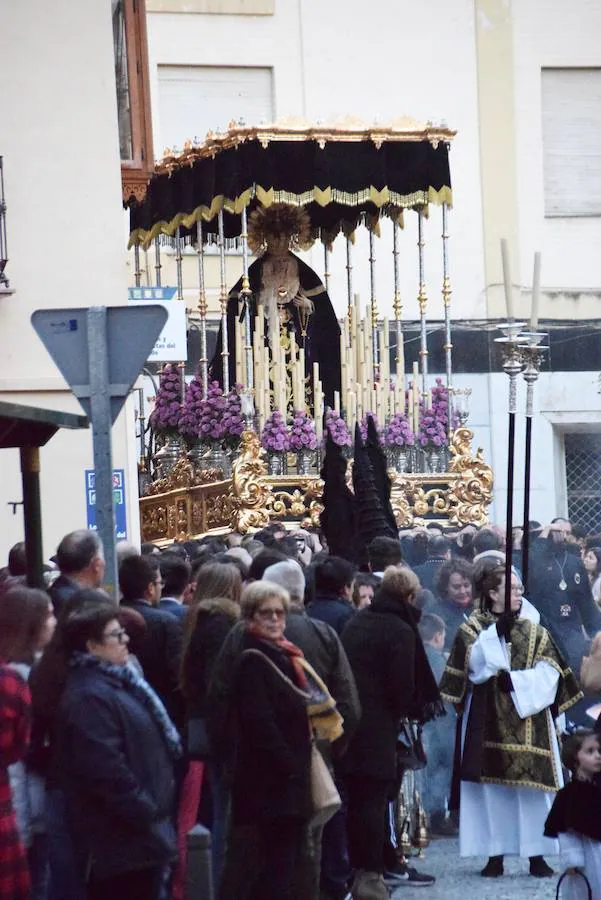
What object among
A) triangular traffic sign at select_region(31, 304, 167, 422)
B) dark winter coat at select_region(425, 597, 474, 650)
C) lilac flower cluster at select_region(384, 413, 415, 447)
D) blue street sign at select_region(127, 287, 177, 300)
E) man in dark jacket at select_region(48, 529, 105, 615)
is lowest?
dark winter coat at select_region(425, 597, 474, 650)

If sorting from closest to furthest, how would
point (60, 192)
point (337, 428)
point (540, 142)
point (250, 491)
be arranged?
point (60, 192) → point (250, 491) → point (337, 428) → point (540, 142)

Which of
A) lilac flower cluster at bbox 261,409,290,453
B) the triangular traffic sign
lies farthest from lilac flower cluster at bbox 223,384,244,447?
the triangular traffic sign

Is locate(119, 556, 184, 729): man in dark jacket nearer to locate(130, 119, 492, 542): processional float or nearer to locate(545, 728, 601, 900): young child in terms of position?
locate(545, 728, 601, 900): young child

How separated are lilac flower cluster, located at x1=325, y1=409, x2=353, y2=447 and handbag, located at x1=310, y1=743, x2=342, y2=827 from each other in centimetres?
993

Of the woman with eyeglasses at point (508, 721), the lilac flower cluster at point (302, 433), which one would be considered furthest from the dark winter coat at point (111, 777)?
the lilac flower cluster at point (302, 433)

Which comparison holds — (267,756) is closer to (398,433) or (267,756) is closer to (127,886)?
(127,886)

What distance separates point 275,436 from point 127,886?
11077 mm

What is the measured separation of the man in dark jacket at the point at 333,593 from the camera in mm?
10117

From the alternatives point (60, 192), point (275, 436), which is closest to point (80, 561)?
point (60, 192)

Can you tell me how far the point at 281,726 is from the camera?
8.17 meters

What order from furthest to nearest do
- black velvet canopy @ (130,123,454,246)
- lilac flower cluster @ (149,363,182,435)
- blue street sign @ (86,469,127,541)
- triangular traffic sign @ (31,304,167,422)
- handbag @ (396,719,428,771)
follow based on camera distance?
1. lilac flower cluster @ (149,363,182,435)
2. black velvet canopy @ (130,123,454,246)
3. blue street sign @ (86,469,127,541)
4. handbag @ (396,719,428,771)
5. triangular traffic sign @ (31,304,167,422)

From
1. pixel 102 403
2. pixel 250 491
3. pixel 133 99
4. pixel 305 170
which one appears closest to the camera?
pixel 102 403

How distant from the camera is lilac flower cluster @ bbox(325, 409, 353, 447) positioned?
1831 centimetres

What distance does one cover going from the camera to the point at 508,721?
11.0 metres
